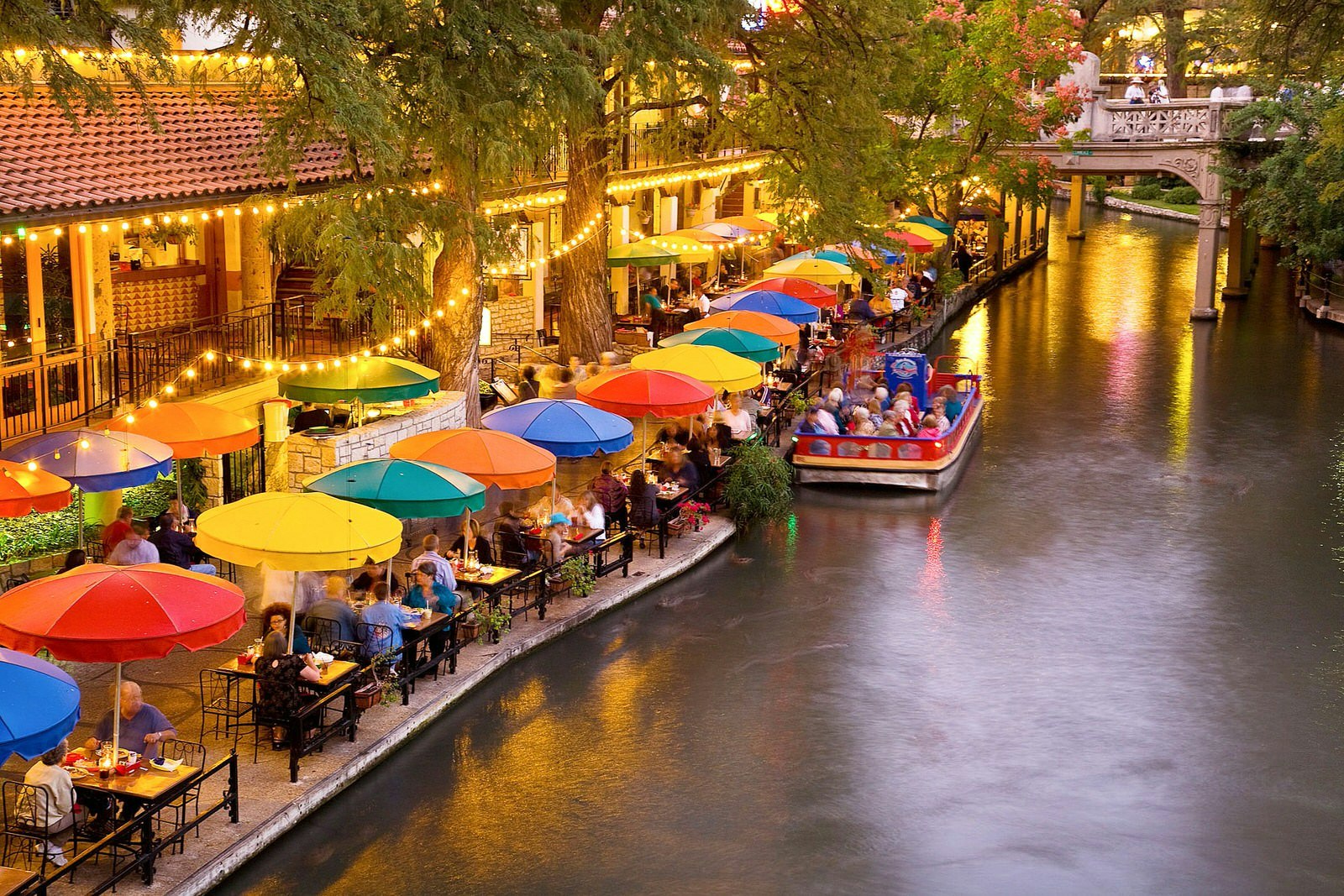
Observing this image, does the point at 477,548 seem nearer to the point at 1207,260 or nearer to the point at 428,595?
the point at 428,595

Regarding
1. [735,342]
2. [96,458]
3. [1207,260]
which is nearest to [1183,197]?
[1207,260]

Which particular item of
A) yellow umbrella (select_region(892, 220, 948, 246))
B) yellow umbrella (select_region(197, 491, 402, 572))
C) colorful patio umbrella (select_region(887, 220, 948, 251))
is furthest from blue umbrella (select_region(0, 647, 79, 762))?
yellow umbrella (select_region(892, 220, 948, 246))

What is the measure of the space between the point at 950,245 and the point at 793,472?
2408 centimetres

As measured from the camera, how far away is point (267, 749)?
503 inches

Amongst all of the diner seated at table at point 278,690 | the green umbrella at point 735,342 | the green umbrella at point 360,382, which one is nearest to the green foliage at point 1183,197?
the green umbrella at point 735,342

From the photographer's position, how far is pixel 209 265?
24.0m

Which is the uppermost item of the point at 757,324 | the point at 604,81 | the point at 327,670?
the point at 604,81

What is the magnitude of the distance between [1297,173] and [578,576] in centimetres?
3091

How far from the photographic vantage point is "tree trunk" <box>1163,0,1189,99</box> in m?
74.6

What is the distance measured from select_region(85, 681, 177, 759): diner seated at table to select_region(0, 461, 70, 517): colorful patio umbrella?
153 inches

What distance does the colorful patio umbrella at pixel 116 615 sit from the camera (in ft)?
35.0

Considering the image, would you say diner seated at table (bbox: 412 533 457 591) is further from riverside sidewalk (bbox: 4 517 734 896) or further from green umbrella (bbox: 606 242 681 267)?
green umbrella (bbox: 606 242 681 267)

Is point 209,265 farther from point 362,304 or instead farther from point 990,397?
point 990,397

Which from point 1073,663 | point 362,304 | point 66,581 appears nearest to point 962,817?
point 1073,663
